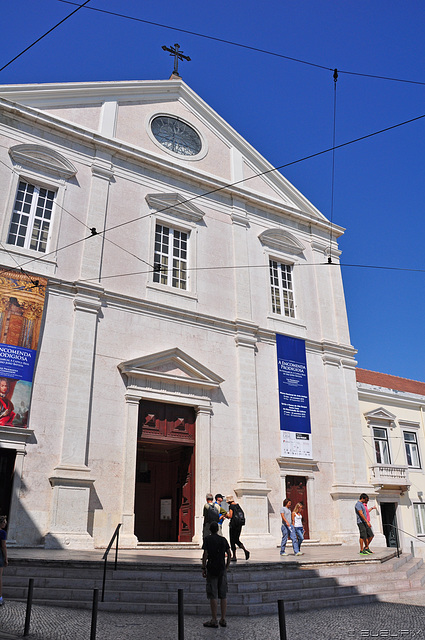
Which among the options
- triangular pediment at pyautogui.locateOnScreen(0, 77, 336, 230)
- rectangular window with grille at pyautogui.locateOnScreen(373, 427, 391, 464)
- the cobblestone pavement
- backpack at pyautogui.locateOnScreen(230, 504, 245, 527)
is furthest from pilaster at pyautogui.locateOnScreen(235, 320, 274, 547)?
rectangular window with grille at pyautogui.locateOnScreen(373, 427, 391, 464)

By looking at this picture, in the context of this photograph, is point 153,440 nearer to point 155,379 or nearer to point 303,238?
point 155,379

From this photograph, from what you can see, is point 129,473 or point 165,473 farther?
point 165,473

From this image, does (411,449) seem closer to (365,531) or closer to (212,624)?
(365,531)

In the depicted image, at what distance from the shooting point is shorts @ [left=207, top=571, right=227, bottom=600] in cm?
765

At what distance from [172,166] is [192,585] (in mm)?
13945

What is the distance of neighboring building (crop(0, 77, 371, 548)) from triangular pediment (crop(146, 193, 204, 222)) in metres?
0.05

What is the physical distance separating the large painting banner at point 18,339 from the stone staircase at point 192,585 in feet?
14.3

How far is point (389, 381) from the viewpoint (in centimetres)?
2580

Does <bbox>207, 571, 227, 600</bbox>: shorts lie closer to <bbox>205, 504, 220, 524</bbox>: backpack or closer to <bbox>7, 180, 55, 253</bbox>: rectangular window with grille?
<bbox>205, 504, 220, 524</bbox>: backpack

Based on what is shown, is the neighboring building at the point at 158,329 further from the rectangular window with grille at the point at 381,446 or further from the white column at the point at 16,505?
the rectangular window with grille at the point at 381,446

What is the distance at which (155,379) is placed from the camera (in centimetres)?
1564

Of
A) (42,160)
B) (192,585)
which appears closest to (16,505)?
(192,585)

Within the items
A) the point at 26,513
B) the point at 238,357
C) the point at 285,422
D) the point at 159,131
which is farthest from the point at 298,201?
the point at 26,513

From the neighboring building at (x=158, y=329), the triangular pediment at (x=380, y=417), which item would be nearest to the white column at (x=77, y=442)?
the neighboring building at (x=158, y=329)
